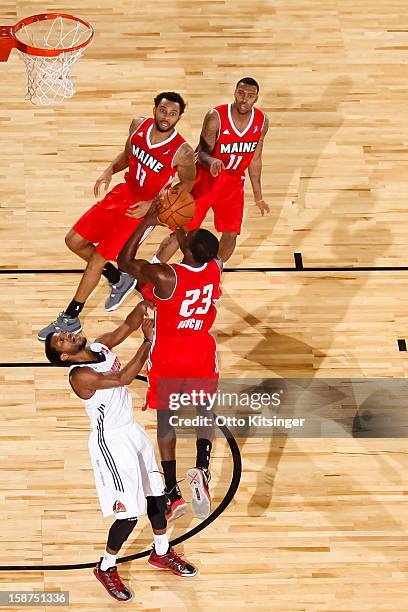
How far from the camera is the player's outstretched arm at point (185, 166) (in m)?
8.62

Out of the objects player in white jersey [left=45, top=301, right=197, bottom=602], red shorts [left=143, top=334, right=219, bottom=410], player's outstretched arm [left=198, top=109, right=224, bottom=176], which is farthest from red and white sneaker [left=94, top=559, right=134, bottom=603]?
player's outstretched arm [left=198, top=109, right=224, bottom=176]

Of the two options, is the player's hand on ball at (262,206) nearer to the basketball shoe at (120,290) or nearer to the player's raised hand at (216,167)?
the player's raised hand at (216,167)

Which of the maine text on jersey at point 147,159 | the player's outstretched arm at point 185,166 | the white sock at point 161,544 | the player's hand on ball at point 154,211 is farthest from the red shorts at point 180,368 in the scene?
the maine text on jersey at point 147,159

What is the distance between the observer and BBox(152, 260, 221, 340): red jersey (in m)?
7.26

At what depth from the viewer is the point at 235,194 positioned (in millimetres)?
9062

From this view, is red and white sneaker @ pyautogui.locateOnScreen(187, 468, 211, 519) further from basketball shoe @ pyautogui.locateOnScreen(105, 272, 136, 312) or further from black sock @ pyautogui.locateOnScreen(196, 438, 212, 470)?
basketball shoe @ pyautogui.locateOnScreen(105, 272, 136, 312)

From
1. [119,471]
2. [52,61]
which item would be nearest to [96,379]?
[119,471]

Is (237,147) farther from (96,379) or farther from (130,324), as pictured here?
(96,379)

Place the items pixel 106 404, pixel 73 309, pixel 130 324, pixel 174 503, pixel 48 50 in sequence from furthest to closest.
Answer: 1. pixel 48 50
2. pixel 73 309
3. pixel 174 503
4. pixel 130 324
5. pixel 106 404

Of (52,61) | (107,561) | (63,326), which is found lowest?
(107,561)

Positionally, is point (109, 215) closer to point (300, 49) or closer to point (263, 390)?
point (263, 390)

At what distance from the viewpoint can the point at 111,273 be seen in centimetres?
916

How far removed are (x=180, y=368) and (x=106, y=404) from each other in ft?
2.87

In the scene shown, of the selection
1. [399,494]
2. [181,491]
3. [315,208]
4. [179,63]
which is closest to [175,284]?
[181,491]
